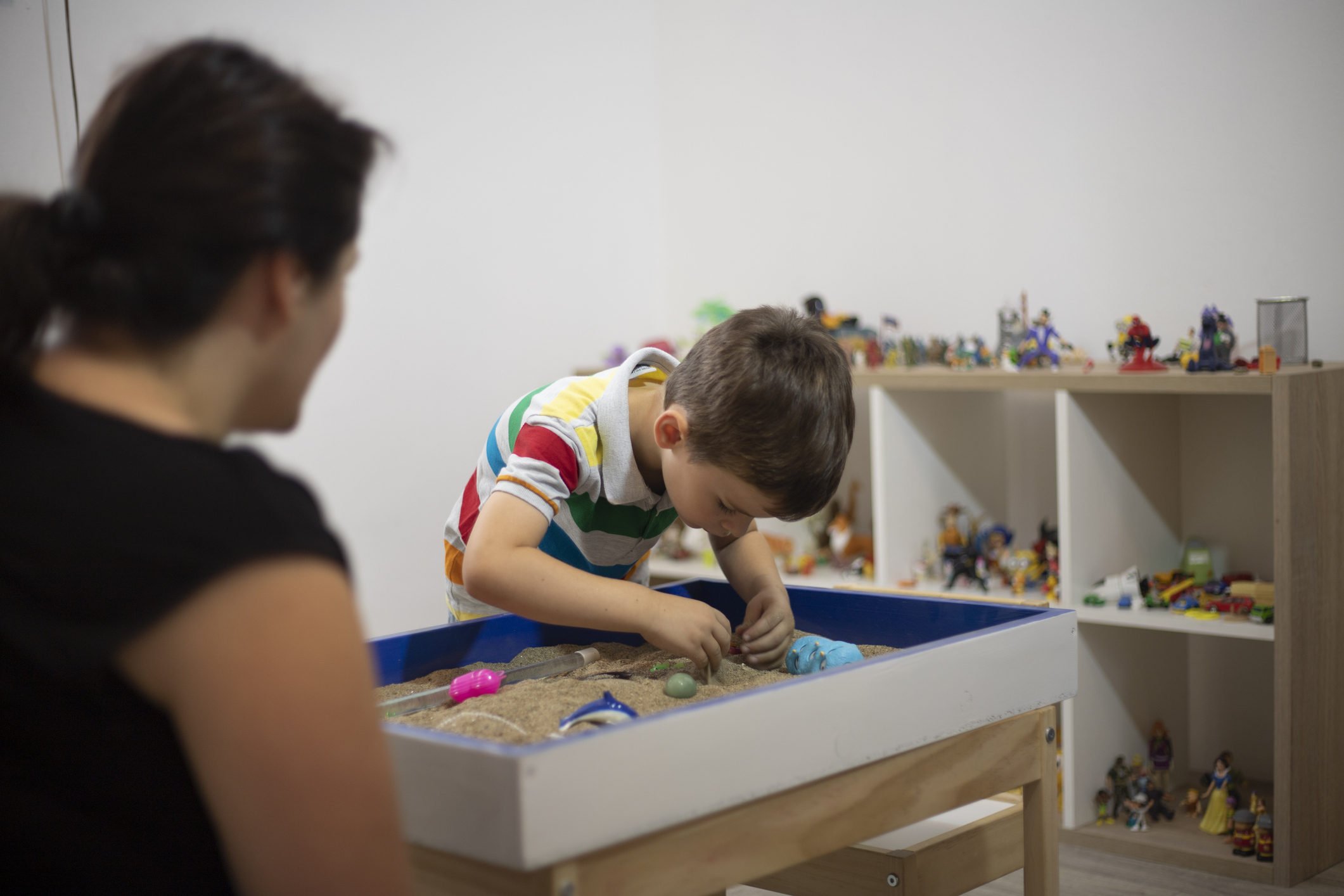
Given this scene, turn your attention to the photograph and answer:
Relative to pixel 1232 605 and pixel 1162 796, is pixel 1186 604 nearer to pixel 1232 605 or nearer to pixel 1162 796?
pixel 1232 605

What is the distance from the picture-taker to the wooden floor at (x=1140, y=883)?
206cm

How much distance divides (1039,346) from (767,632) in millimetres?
1409

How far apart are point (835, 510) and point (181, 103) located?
2.62 meters

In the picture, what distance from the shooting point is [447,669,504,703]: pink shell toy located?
3.65 ft

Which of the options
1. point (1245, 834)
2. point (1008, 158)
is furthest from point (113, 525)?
→ point (1008, 158)

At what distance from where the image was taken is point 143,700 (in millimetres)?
523

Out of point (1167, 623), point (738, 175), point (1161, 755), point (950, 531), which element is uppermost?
point (738, 175)

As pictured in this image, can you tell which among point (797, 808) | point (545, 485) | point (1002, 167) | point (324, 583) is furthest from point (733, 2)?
point (324, 583)

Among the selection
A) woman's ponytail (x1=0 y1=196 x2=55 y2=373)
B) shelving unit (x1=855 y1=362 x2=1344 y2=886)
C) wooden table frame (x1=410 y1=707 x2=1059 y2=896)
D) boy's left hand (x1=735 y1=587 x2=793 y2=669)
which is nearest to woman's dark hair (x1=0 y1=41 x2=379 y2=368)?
woman's ponytail (x1=0 y1=196 x2=55 y2=373)

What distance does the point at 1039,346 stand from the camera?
2.44 metres

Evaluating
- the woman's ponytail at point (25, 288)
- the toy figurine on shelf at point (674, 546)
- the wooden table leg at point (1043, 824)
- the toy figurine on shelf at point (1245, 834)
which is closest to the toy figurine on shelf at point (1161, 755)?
the toy figurine on shelf at point (1245, 834)

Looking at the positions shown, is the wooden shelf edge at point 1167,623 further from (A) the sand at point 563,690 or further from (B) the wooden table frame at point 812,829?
(A) the sand at point 563,690

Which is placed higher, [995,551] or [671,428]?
[671,428]

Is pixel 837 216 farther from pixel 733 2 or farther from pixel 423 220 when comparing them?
pixel 423 220
